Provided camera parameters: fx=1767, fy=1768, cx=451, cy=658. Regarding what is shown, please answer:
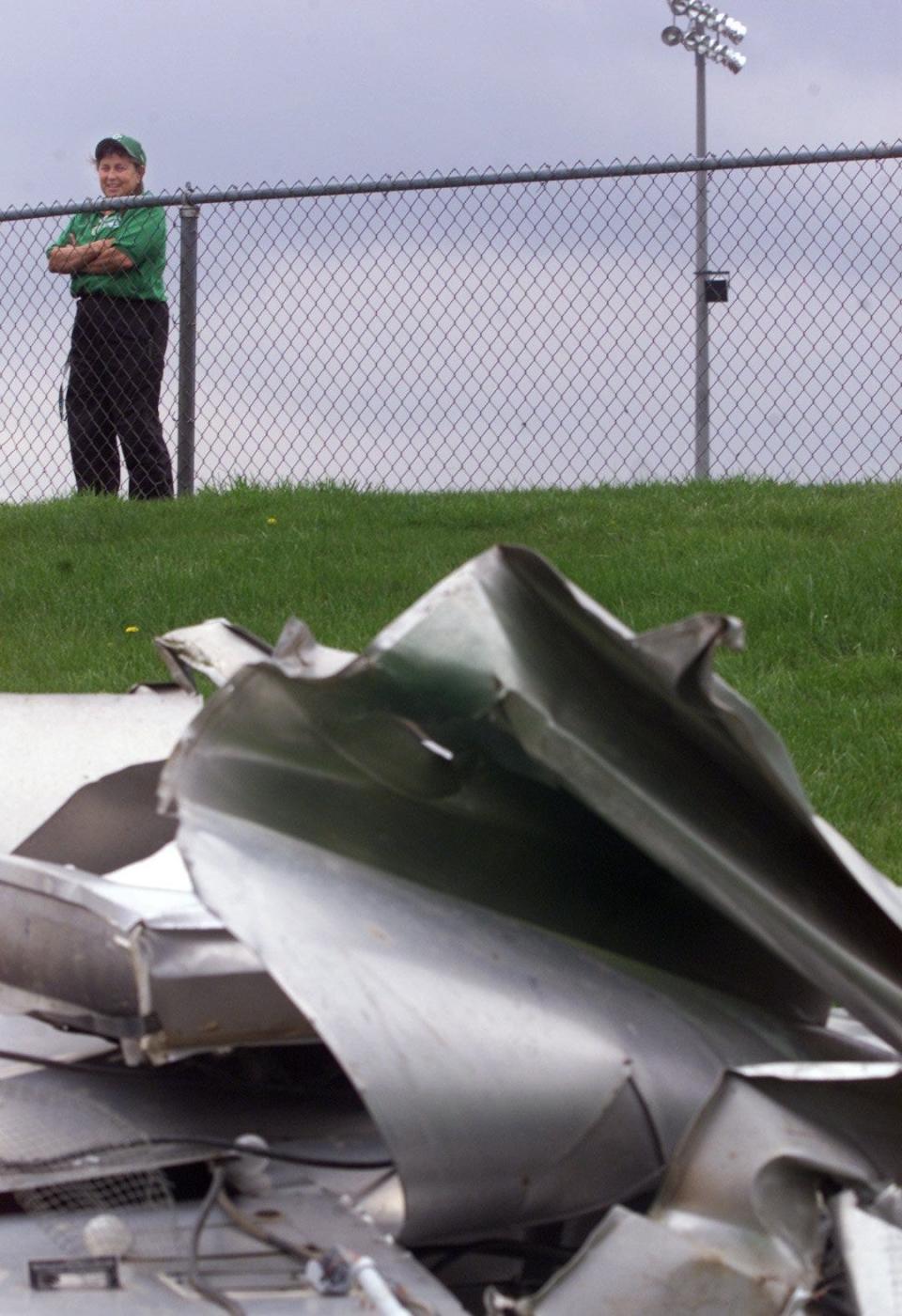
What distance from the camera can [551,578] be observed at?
153 cm

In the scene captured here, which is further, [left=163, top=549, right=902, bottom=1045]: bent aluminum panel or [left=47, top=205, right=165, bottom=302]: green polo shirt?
[left=47, top=205, right=165, bottom=302]: green polo shirt

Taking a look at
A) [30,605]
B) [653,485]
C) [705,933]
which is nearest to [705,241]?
[653,485]

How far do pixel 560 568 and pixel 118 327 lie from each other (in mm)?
2803

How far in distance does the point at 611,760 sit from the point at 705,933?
25 cm

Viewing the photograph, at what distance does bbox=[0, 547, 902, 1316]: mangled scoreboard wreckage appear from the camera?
1.42 meters

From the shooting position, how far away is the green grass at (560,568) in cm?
516

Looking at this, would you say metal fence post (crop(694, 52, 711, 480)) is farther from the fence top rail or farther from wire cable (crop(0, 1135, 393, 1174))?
wire cable (crop(0, 1135, 393, 1174))

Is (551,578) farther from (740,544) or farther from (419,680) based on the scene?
(740,544)

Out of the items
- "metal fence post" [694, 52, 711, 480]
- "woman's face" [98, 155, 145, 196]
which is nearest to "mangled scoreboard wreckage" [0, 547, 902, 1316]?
"metal fence post" [694, 52, 711, 480]

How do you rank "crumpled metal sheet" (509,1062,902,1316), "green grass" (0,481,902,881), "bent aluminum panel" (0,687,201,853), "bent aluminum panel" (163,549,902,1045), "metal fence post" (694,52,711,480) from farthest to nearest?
"metal fence post" (694,52,711,480) < "green grass" (0,481,902,881) < "bent aluminum panel" (0,687,201,853) < "bent aluminum panel" (163,549,902,1045) < "crumpled metal sheet" (509,1062,902,1316)

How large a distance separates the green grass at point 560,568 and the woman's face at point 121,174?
142 cm

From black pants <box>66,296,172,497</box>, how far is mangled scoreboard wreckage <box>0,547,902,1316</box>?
6601 mm

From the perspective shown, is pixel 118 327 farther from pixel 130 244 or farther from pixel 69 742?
pixel 69 742

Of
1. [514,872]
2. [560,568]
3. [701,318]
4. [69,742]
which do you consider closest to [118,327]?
[701,318]
